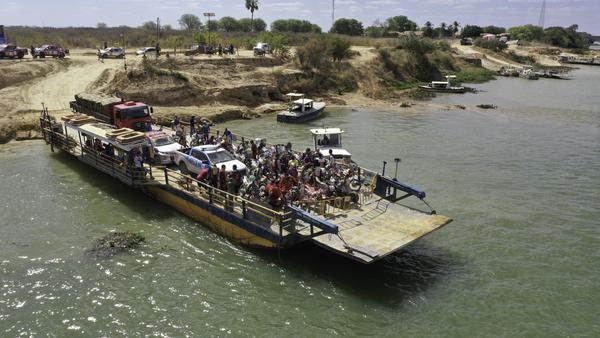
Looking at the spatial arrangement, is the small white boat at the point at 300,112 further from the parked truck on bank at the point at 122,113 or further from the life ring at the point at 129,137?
the life ring at the point at 129,137

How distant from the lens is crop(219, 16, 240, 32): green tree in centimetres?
14500

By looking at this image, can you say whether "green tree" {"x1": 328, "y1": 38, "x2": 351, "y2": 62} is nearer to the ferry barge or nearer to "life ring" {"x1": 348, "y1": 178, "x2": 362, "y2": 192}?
the ferry barge

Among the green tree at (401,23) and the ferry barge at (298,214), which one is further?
the green tree at (401,23)

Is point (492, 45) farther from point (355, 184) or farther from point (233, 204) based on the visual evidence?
point (233, 204)

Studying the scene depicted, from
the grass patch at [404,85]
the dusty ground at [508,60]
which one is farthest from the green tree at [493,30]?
the grass patch at [404,85]

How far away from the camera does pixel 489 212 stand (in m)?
20.0

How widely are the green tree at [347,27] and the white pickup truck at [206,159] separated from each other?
13283cm

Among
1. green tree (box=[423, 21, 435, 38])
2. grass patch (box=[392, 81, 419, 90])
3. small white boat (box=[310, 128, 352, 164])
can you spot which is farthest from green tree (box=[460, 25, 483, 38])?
small white boat (box=[310, 128, 352, 164])

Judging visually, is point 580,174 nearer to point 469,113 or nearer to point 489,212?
point 489,212

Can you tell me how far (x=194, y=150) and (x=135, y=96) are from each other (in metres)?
23.4

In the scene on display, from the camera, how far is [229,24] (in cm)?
14525

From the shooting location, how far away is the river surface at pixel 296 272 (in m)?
12.3

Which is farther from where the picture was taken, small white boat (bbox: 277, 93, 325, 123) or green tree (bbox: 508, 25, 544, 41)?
green tree (bbox: 508, 25, 544, 41)

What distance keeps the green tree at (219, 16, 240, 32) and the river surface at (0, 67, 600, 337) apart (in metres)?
128
